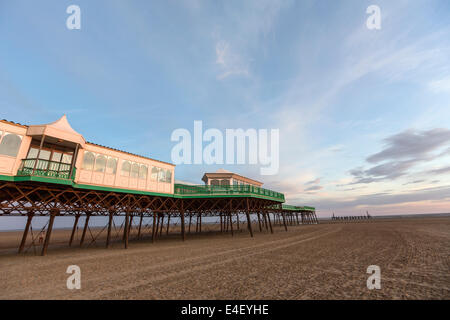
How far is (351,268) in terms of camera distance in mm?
9430

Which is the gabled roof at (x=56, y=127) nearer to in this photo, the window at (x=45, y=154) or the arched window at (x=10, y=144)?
the arched window at (x=10, y=144)

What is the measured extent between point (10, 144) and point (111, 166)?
6.13 metres

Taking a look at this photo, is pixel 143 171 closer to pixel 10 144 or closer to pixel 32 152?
pixel 32 152

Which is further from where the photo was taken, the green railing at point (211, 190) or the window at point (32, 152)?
the green railing at point (211, 190)

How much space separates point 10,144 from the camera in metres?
12.1

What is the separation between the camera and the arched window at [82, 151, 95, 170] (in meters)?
15.3

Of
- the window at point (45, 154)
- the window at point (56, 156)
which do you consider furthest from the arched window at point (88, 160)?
the window at point (45, 154)

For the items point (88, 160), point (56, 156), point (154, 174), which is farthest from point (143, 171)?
point (56, 156)

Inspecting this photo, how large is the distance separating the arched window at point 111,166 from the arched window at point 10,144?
17.9 feet

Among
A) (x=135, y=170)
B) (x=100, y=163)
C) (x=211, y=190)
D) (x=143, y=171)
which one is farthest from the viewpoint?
(x=211, y=190)

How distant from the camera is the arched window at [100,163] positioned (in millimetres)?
15927

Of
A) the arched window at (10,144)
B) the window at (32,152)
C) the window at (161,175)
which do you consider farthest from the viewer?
the window at (161,175)
